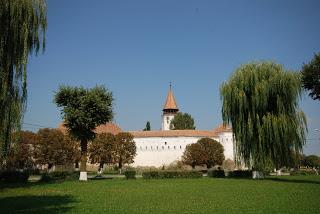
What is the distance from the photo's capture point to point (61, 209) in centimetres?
1449

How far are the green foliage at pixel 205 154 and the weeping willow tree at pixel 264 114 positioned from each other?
3142 cm

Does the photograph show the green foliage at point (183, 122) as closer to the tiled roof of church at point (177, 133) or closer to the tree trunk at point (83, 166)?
the tiled roof of church at point (177, 133)

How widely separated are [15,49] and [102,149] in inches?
1780

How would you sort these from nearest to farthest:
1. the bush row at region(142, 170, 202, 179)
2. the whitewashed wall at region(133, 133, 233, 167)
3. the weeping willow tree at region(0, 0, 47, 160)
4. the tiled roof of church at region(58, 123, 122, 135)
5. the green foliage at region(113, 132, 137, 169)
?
1. the weeping willow tree at region(0, 0, 47, 160)
2. the bush row at region(142, 170, 202, 179)
3. the green foliage at region(113, 132, 137, 169)
4. the whitewashed wall at region(133, 133, 233, 167)
5. the tiled roof of church at region(58, 123, 122, 135)

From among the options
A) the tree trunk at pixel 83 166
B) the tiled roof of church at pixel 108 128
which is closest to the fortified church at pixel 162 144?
the tiled roof of church at pixel 108 128

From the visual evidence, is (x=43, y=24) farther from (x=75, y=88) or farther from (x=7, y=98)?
(x=75, y=88)

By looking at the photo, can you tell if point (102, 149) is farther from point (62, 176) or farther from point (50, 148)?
point (62, 176)

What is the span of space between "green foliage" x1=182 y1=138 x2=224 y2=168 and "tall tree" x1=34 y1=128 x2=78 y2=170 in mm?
21824

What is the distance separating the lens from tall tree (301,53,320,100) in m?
32.0

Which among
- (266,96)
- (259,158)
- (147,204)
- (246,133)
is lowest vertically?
(147,204)

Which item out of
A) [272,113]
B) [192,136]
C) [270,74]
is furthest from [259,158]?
[192,136]

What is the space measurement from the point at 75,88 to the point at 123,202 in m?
23.9

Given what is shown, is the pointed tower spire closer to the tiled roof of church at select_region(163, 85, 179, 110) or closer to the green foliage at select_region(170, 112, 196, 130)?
the tiled roof of church at select_region(163, 85, 179, 110)

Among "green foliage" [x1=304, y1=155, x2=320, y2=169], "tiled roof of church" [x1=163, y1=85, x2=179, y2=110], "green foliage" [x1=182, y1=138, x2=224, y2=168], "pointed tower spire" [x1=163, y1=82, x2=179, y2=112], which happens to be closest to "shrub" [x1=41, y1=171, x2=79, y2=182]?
"green foliage" [x1=182, y1=138, x2=224, y2=168]
